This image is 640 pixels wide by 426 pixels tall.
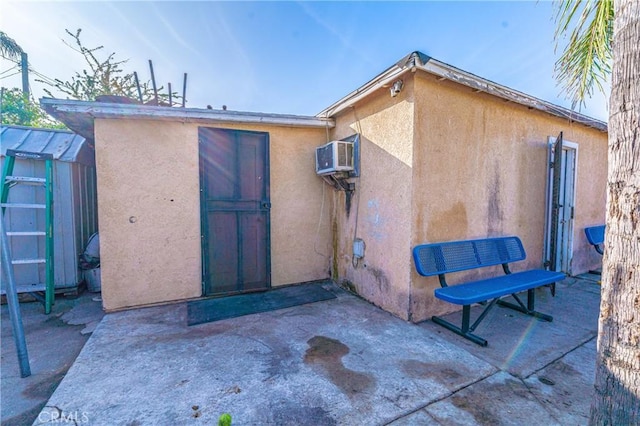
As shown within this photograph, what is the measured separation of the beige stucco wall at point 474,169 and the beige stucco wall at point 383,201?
125 millimetres

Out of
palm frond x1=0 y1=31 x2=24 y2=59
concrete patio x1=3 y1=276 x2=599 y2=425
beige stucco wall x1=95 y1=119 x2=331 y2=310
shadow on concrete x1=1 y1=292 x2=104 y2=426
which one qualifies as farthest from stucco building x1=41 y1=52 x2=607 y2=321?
palm frond x1=0 y1=31 x2=24 y2=59

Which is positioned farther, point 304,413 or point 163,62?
point 163,62

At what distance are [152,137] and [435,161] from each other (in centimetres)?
389

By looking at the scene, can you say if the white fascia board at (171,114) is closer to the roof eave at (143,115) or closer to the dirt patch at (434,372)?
the roof eave at (143,115)

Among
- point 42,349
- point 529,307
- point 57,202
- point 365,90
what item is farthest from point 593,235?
point 57,202

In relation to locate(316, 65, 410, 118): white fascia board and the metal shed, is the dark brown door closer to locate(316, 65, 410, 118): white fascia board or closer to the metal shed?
locate(316, 65, 410, 118): white fascia board

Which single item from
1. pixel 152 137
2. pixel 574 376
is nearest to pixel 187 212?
pixel 152 137

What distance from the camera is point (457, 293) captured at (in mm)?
2869

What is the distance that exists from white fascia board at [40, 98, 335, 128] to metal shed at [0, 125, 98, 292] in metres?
1.33

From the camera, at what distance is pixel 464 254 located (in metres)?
3.50

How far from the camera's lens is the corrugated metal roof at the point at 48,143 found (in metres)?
4.08

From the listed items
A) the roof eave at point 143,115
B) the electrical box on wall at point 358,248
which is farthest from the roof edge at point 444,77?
the electrical box on wall at point 358,248

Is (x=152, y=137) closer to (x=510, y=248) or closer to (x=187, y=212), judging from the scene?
(x=187, y=212)

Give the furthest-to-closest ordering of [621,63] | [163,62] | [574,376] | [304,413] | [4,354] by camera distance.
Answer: [163,62], [4,354], [574,376], [304,413], [621,63]
